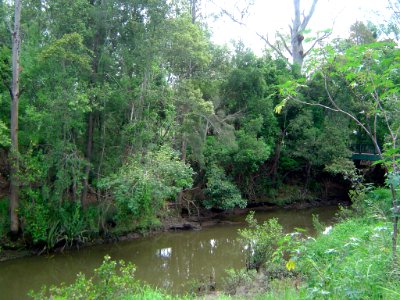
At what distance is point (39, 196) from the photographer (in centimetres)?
1246

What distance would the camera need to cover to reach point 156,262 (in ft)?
41.3

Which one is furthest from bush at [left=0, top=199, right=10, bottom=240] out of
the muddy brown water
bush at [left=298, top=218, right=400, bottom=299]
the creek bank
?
bush at [left=298, top=218, right=400, bottom=299]

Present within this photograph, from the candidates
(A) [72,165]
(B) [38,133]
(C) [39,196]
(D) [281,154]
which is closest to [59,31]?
(B) [38,133]

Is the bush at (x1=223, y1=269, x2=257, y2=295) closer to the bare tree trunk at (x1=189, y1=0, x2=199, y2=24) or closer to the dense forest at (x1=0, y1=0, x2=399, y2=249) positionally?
the dense forest at (x1=0, y1=0, x2=399, y2=249)

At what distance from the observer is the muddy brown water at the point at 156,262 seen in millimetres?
10312

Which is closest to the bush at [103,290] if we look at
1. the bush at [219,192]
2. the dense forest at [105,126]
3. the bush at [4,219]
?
the dense forest at [105,126]

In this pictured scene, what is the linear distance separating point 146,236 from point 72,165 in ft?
15.0

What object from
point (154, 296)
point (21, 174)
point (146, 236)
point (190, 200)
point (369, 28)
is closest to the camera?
point (154, 296)

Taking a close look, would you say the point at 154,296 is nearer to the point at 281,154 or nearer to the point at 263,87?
the point at 263,87

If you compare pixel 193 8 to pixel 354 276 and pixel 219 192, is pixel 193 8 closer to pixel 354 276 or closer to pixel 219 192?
pixel 219 192

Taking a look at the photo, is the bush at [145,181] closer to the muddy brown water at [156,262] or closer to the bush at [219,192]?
the muddy brown water at [156,262]

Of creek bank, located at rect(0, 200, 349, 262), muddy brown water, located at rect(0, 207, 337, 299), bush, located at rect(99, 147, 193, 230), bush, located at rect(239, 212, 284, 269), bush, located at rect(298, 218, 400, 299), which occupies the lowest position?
muddy brown water, located at rect(0, 207, 337, 299)

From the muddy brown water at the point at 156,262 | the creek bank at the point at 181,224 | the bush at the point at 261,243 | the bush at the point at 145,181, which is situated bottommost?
the muddy brown water at the point at 156,262

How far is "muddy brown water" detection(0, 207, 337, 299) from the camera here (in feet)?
33.8
